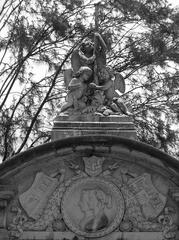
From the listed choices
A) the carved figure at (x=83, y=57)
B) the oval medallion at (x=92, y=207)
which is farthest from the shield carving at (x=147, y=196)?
the carved figure at (x=83, y=57)

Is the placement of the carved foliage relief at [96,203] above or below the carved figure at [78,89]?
below

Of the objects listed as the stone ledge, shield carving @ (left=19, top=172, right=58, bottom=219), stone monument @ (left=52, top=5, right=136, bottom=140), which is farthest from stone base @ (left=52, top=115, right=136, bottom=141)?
the stone ledge

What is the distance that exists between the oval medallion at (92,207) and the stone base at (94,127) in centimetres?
99

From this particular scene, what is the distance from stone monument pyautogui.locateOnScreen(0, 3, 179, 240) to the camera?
35.8 feet

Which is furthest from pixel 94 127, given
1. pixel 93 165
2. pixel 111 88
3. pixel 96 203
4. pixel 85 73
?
pixel 96 203

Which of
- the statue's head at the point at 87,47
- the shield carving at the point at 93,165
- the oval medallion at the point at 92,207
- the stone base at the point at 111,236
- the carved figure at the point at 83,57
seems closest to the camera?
the stone base at the point at 111,236

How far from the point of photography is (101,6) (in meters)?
19.5

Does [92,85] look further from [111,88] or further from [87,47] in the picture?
[87,47]

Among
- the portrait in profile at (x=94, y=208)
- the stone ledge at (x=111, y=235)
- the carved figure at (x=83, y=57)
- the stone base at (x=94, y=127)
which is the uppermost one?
the carved figure at (x=83, y=57)

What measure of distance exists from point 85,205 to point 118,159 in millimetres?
980

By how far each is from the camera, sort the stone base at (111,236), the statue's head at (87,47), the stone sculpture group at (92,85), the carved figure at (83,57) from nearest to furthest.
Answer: the stone base at (111,236)
the stone sculpture group at (92,85)
the carved figure at (83,57)
the statue's head at (87,47)

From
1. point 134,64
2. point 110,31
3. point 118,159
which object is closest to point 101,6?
point 110,31

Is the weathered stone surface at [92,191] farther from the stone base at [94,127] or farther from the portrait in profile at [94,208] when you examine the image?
the stone base at [94,127]

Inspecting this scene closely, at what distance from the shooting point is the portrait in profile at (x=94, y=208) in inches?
432
